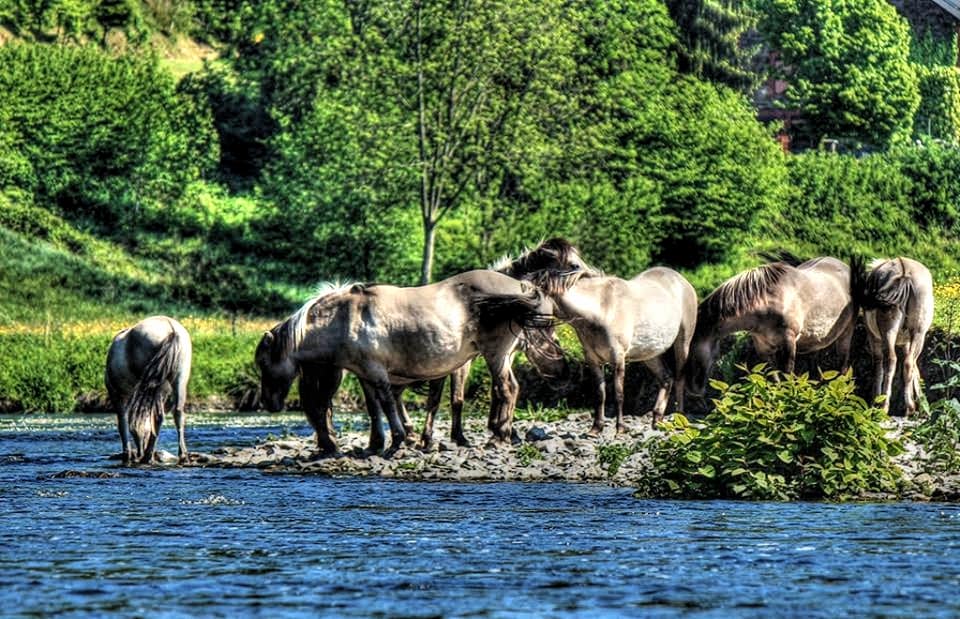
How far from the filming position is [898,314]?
24703mm

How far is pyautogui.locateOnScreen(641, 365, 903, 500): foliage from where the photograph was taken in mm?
17719

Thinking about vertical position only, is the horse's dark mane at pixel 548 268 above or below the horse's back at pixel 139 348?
above

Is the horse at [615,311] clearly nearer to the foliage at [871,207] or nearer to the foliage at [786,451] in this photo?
the foliage at [786,451]

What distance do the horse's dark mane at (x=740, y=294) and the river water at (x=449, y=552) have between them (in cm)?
524

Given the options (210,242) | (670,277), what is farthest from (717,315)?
(210,242)

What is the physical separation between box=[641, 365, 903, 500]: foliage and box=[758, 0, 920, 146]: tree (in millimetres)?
52893

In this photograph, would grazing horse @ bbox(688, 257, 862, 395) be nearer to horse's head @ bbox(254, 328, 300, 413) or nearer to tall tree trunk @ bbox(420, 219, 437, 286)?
horse's head @ bbox(254, 328, 300, 413)

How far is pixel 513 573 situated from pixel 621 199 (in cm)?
4036

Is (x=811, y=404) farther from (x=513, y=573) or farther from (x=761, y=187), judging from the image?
(x=761, y=187)

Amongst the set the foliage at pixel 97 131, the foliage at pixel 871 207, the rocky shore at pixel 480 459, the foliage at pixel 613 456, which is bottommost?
the rocky shore at pixel 480 459

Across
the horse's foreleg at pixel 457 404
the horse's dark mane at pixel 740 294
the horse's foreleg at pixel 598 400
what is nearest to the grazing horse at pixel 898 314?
the horse's dark mane at pixel 740 294

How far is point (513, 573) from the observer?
42.9ft

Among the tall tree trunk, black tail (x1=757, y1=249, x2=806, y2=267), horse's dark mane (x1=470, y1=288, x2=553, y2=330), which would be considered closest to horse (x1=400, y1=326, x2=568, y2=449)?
horse's dark mane (x1=470, y1=288, x2=553, y2=330)

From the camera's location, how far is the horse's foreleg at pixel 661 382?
80.9ft
